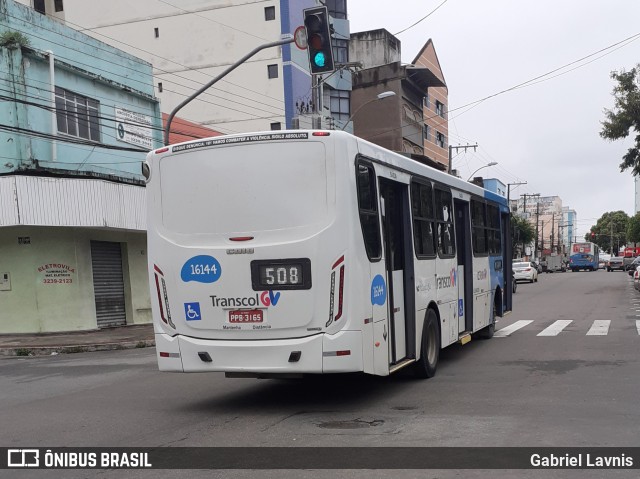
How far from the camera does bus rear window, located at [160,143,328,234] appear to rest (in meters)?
7.25

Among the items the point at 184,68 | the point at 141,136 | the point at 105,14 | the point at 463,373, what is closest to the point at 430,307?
the point at 463,373

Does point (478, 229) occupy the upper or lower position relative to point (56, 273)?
upper

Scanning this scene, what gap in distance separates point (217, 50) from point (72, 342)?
29.1m

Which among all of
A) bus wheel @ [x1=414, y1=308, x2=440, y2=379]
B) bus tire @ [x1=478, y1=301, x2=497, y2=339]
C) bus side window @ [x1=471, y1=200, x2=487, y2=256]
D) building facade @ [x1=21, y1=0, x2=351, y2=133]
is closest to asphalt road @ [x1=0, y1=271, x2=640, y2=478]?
bus wheel @ [x1=414, y1=308, x2=440, y2=379]

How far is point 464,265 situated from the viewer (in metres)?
11.6

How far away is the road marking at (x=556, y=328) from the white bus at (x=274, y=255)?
7848 millimetres

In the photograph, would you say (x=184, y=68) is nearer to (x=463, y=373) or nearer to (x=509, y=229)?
(x=509, y=229)

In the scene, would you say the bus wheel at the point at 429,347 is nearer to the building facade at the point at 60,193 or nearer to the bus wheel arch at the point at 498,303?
the bus wheel arch at the point at 498,303

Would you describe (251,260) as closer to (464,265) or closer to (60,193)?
(464,265)

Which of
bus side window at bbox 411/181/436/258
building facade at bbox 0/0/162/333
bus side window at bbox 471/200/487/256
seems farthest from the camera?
building facade at bbox 0/0/162/333

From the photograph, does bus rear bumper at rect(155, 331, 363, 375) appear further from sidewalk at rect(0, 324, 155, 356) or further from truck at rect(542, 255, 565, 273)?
truck at rect(542, 255, 565, 273)

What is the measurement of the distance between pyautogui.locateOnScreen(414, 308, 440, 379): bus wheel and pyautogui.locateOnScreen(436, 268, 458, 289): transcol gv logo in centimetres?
50

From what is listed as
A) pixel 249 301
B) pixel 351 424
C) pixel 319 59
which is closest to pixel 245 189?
pixel 249 301

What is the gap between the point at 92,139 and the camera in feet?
69.3
